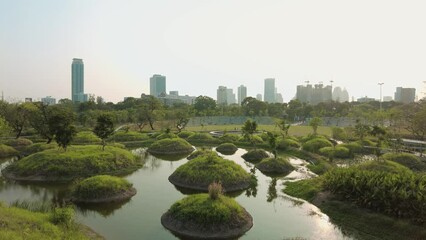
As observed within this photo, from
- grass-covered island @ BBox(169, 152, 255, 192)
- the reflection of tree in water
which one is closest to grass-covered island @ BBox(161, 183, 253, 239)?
the reflection of tree in water

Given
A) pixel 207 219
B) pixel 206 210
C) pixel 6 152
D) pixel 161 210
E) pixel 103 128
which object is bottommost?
pixel 161 210

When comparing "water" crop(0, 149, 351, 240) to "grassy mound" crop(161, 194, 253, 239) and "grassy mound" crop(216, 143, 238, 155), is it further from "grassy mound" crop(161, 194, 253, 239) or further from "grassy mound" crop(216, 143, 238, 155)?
"grassy mound" crop(216, 143, 238, 155)

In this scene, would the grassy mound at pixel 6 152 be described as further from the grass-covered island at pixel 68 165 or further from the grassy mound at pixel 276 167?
the grassy mound at pixel 276 167

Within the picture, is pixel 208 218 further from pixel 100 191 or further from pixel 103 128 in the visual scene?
pixel 103 128

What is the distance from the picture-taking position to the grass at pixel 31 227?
15.3 meters

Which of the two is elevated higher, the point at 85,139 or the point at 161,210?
the point at 85,139

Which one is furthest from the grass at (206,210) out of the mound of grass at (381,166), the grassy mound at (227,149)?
the grassy mound at (227,149)

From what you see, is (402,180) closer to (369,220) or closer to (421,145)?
(369,220)

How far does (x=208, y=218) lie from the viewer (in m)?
20.5

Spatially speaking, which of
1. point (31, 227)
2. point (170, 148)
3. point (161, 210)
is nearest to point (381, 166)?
point (161, 210)

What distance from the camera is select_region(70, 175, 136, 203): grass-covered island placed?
84.9 feet

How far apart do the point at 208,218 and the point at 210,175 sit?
9664 mm

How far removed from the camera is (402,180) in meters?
22.5

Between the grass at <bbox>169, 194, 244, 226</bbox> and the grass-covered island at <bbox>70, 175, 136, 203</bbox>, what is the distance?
648cm
